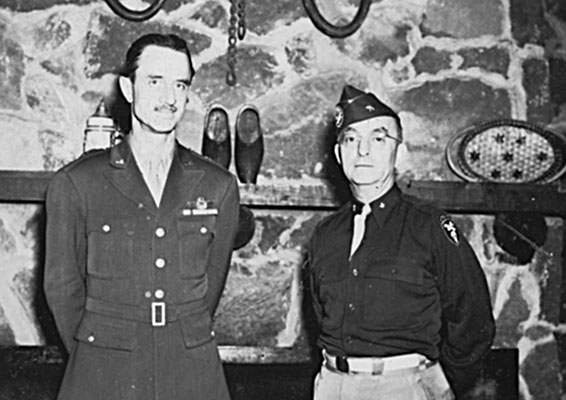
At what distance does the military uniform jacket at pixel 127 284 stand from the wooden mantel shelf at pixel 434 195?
666 millimetres

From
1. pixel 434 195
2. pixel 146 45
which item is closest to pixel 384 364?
pixel 146 45

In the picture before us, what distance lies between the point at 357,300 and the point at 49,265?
59 centimetres

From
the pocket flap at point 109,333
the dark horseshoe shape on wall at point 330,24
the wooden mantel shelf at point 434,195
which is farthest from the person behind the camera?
the dark horseshoe shape on wall at point 330,24

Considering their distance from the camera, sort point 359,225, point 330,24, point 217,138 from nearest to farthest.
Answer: point 359,225, point 217,138, point 330,24

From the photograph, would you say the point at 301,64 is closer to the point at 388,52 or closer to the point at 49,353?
the point at 388,52

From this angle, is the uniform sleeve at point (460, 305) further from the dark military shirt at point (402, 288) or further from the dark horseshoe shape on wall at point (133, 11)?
the dark horseshoe shape on wall at point (133, 11)

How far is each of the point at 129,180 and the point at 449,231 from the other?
62 centimetres

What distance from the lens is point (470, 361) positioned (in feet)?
6.30

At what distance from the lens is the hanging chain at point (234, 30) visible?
263 centimetres

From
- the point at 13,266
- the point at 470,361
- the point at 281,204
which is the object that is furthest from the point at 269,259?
the point at 470,361

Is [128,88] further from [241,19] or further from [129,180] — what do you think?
[241,19]

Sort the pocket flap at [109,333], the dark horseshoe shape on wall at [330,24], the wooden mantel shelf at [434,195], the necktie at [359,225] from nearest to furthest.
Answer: the pocket flap at [109,333], the necktie at [359,225], the wooden mantel shelf at [434,195], the dark horseshoe shape on wall at [330,24]

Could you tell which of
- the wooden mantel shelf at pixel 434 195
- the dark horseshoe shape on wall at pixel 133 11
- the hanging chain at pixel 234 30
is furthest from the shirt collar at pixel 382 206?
the dark horseshoe shape on wall at pixel 133 11

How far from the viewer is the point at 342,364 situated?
1.80 meters
